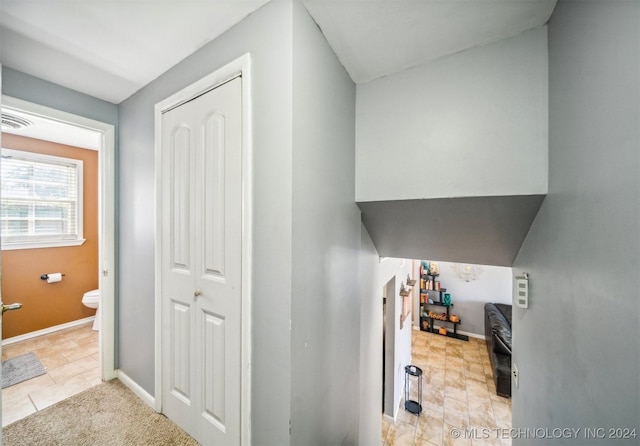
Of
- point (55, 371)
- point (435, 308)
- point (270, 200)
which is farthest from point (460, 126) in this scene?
point (435, 308)

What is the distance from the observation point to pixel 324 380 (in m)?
1.30

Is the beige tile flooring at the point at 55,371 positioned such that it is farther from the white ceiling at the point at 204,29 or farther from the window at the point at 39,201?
the white ceiling at the point at 204,29

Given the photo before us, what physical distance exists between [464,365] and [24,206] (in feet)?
22.5

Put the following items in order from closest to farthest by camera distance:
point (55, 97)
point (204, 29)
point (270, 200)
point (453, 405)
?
point (270, 200) → point (204, 29) → point (55, 97) → point (453, 405)

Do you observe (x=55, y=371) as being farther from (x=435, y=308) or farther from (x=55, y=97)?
(x=435, y=308)

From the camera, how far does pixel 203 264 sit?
135 centimetres

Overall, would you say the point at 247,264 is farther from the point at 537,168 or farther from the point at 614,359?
the point at 537,168

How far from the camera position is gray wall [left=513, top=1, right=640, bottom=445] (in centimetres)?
60

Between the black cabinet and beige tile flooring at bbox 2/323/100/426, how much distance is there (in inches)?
223

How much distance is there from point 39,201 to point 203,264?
128 inches

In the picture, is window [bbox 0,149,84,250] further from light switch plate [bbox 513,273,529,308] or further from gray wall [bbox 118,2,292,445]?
light switch plate [bbox 513,273,529,308]

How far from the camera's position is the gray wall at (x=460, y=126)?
3.89ft

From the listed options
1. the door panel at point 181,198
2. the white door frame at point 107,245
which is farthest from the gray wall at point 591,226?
the white door frame at point 107,245

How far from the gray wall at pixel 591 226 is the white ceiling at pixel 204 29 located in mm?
306
